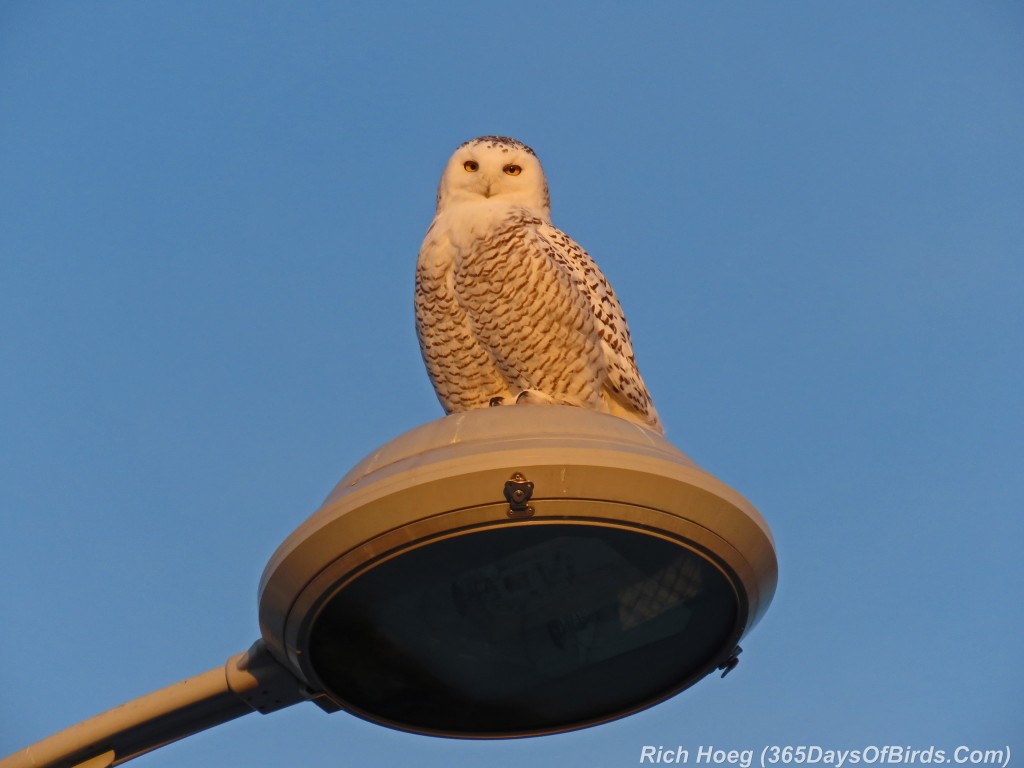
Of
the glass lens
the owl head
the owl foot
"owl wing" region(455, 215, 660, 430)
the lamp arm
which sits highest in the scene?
the owl head

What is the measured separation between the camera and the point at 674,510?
258cm

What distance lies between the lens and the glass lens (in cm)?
256

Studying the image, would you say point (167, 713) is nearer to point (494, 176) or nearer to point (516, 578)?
point (516, 578)

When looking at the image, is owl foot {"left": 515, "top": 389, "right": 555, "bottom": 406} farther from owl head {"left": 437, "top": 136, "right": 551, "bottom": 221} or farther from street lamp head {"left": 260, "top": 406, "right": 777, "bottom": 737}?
street lamp head {"left": 260, "top": 406, "right": 777, "bottom": 737}

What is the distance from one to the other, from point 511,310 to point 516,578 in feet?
6.84

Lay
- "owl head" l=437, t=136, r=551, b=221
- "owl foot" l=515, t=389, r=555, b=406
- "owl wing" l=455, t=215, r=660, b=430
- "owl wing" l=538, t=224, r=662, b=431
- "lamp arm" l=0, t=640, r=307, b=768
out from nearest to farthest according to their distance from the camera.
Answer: "lamp arm" l=0, t=640, r=307, b=768 → "owl foot" l=515, t=389, r=555, b=406 → "owl wing" l=455, t=215, r=660, b=430 → "owl wing" l=538, t=224, r=662, b=431 → "owl head" l=437, t=136, r=551, b=221

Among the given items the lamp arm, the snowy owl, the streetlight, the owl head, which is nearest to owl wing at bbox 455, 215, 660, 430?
the snowy owl

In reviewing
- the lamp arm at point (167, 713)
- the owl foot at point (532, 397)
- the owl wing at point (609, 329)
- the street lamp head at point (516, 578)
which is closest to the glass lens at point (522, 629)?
the street lamp head at point (516, 578)

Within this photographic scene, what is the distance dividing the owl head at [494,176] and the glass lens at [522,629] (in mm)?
2631

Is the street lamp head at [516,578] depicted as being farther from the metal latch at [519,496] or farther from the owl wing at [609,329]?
the owl wing at [609,329]

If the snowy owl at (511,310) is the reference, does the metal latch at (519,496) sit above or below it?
below

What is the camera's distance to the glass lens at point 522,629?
8.39 ft

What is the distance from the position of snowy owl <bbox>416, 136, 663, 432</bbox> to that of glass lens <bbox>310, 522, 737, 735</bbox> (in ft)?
4.96

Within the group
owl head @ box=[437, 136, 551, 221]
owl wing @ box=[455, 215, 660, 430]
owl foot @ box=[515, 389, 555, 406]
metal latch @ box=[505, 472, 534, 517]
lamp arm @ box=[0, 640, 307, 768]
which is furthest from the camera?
owl head @ box=[437, 136, 551, 221]
